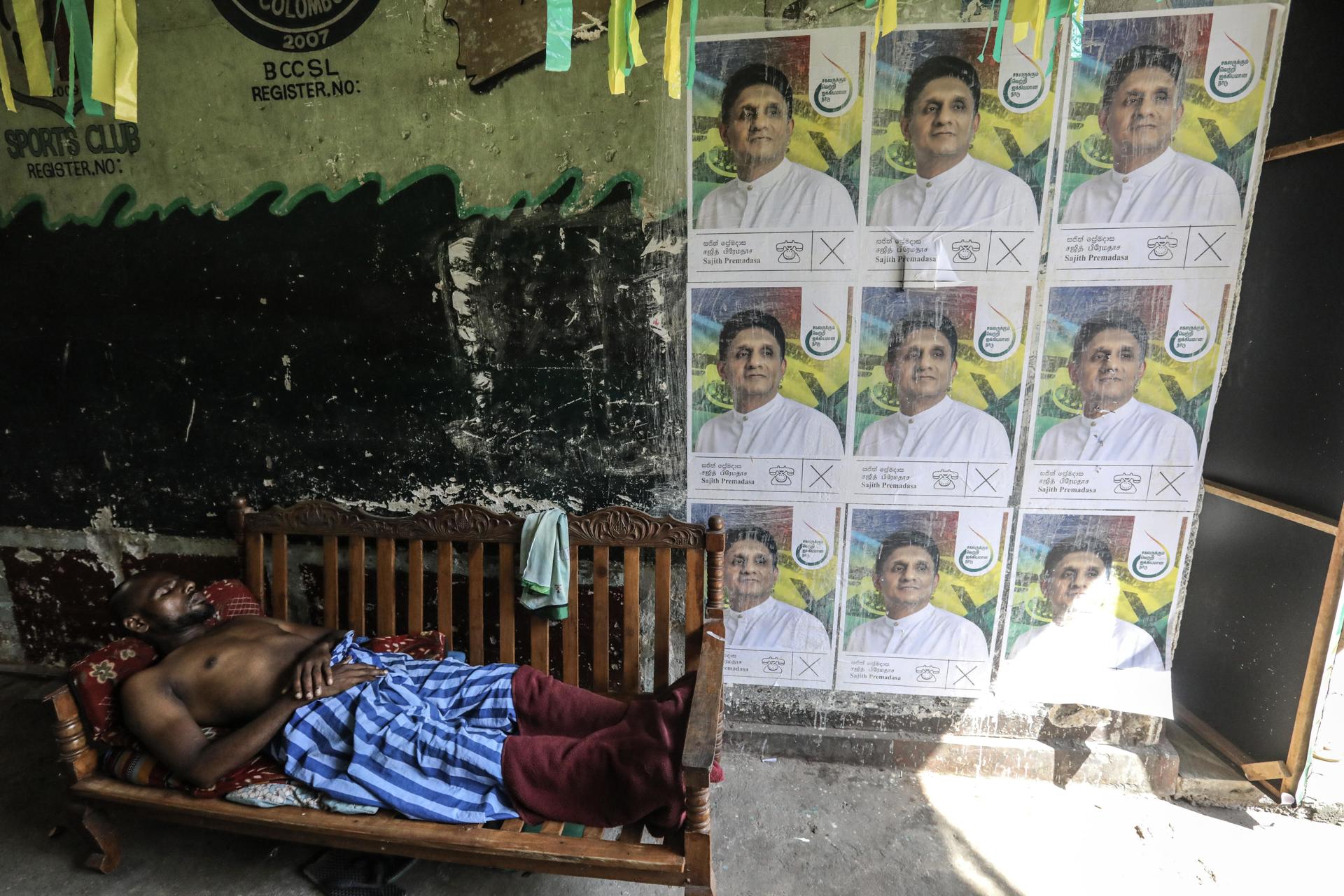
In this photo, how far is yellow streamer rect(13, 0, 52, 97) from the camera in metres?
1.75

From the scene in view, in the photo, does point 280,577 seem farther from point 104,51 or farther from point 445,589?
point 104,51

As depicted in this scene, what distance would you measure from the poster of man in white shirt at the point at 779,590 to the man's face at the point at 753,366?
0.45m

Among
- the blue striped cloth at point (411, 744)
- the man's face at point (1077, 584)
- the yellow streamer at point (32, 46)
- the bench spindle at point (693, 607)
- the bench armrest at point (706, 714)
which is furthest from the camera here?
the man's face at point (1077, 584)

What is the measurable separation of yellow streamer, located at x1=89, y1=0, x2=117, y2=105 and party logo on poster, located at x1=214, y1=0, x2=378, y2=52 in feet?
2.53

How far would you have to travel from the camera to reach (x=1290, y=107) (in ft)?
7.18

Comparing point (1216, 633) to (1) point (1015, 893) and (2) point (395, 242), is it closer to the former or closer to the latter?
(1) point (1015, 893)

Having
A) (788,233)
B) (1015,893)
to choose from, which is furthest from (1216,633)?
(788,233)

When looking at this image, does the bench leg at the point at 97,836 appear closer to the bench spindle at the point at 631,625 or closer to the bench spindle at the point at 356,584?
the bench spindle at the point at 356,584

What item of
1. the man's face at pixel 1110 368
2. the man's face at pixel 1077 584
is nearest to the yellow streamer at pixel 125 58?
the man's face at pixel 1110 368

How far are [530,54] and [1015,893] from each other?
3274mm

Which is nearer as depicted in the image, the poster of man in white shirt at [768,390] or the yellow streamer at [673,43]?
the yellow streamer at [673,43]

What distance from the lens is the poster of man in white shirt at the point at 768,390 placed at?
2326 mm

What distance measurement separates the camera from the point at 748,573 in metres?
2.54

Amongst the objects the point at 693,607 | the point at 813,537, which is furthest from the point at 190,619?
the point at 813,537
